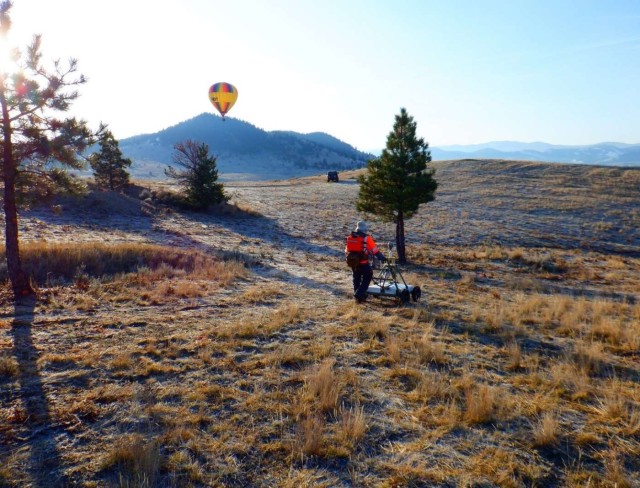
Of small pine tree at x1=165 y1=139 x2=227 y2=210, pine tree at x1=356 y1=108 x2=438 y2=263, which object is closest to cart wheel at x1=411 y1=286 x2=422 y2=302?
pine tree at x1=356 y1=108 x2=438 y2=263

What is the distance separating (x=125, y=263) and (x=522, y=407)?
1443 centimetres

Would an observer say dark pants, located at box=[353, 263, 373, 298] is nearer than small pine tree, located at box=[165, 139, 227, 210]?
Yes

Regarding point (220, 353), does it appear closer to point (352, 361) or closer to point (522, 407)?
point (352, 361)

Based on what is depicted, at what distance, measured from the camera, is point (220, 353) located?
7918 millimetres

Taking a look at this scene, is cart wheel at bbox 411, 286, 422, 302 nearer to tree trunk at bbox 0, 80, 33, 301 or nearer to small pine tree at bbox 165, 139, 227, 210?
tree trunk at bbox 0, 80, 33, 301

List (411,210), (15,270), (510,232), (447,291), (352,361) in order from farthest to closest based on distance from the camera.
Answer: (510,232) < (411,210) < (447,291) < (15,270) < (352,361)

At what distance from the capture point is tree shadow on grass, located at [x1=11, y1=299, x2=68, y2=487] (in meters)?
4.44

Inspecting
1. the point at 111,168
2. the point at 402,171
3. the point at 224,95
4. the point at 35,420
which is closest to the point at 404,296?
the point at 35,420

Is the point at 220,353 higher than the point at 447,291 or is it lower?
higher

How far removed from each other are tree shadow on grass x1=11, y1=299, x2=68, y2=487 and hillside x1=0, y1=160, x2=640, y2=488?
0.02 m

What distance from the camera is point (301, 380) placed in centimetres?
680

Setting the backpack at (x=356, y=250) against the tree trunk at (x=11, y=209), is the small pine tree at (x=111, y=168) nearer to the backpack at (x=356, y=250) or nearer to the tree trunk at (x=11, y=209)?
the tree trunk at (x=11, y=209)

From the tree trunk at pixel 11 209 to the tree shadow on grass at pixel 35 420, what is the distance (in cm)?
333

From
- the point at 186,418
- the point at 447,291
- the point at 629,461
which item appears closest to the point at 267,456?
the point at 186,418
